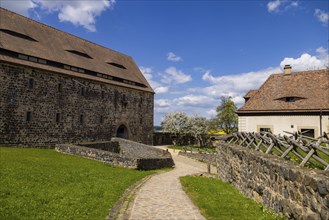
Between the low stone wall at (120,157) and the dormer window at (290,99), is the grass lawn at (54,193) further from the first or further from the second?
the dormer window at (290,99)

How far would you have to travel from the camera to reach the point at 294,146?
852 cm

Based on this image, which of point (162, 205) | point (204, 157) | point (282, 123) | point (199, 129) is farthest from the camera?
point (199, 129)

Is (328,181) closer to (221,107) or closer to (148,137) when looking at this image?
(148,137)

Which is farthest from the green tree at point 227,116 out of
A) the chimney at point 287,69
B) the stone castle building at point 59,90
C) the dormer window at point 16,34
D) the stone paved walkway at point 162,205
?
Result: the stone paved walkway at point 162,205

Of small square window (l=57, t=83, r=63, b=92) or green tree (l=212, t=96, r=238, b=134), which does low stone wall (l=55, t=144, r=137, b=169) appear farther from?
green tree (l=212, t=96, r=238, b=134)

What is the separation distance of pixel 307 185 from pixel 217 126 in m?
58.3

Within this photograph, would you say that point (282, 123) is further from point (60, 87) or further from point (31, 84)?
point (31, 84)

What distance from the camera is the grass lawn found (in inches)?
312

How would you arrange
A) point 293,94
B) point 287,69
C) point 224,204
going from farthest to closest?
point 287,69 → point 293,94 → point 224,204

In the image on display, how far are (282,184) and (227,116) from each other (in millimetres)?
55925

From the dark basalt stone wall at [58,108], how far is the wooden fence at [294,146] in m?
18.0

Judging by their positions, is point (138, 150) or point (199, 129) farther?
point (199, 129)

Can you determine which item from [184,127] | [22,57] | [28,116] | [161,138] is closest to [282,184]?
[28,116]

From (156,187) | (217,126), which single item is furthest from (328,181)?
(217,126)
